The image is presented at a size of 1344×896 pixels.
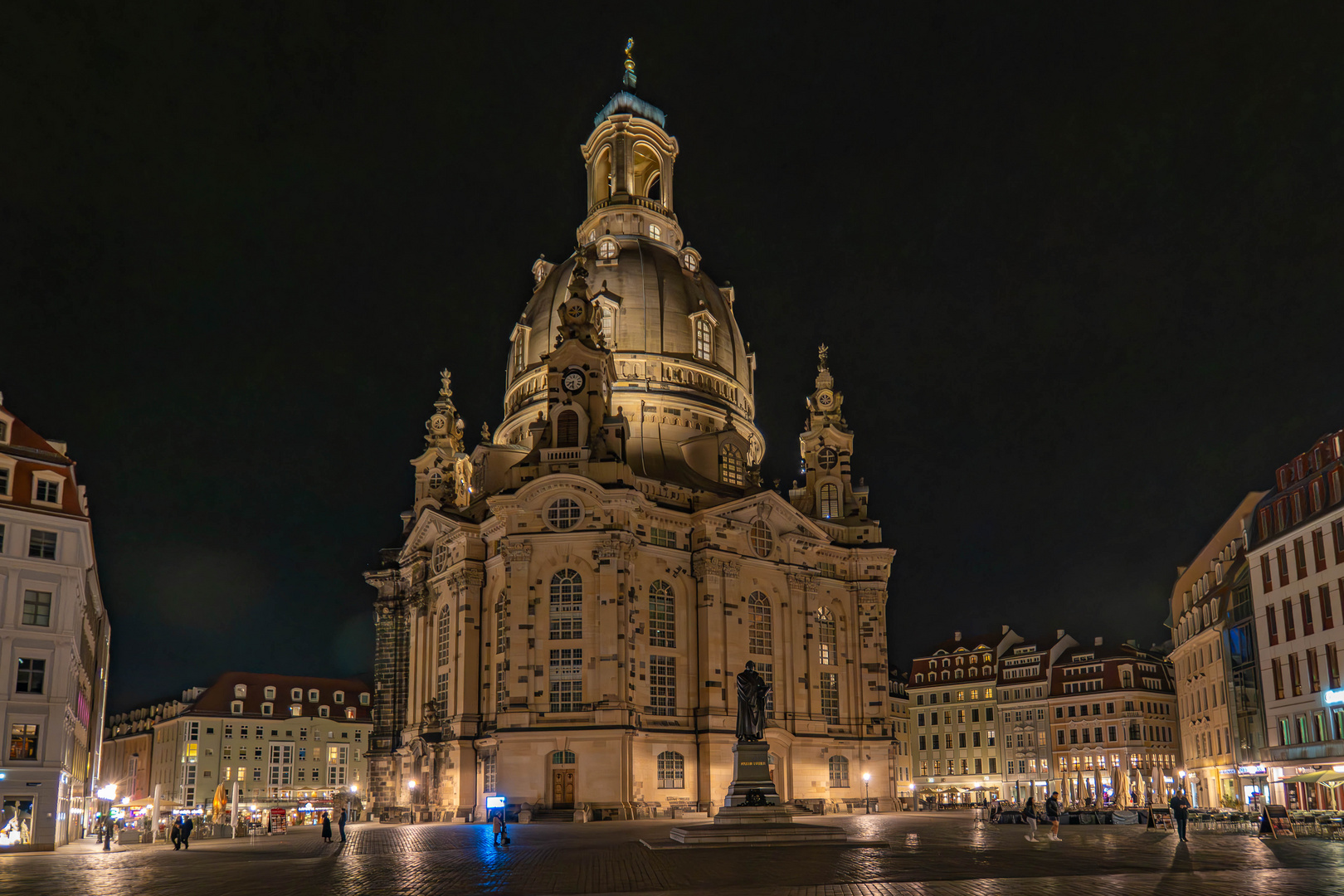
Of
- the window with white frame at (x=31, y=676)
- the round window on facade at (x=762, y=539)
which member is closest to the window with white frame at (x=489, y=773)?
the round window on facade at (x=762, y=539)

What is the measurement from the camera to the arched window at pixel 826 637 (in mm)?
88375

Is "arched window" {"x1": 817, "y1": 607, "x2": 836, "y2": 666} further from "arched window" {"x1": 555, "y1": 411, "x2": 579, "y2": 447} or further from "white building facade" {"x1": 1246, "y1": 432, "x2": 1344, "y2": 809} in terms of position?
"white building facade" {"x1": 1246, "y1": 432, "x2": 1344, "y2": 809}

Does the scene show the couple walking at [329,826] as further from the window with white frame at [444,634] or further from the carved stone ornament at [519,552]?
the window with white frame at [444,634]

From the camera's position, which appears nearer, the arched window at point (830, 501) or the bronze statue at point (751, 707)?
the bronze statue at point (751, 707)

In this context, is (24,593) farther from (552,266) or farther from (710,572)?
(552,266)

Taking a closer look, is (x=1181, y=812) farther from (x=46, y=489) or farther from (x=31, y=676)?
(x=46, y=489)

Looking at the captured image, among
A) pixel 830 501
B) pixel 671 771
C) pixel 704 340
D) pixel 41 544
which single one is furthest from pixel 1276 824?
pixel 704 340

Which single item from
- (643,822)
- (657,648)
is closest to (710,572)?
(657,648)

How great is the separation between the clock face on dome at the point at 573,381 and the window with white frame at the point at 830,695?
26843 millimetres

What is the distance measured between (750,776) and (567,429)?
129ft

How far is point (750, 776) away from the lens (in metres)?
45.8

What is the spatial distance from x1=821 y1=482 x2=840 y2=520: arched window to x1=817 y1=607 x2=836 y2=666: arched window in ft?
27.8

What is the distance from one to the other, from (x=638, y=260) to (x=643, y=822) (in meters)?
46.4

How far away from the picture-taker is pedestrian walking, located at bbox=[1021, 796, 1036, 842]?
46278 millimetres
